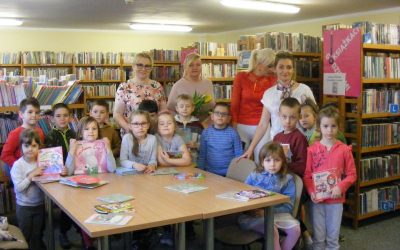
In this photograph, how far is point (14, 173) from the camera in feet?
10.7

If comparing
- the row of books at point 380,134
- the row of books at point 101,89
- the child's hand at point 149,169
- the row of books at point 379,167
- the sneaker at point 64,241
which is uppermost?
the row of books at point 101,89

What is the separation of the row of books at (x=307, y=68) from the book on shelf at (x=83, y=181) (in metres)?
3.56

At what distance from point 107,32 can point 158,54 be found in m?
3.11

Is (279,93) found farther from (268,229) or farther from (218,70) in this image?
(218,70)

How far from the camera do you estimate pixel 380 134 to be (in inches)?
186

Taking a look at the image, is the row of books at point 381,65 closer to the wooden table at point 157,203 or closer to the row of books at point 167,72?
the wooden table at point 157,203

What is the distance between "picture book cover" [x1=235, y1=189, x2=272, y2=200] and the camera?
8.77 feet

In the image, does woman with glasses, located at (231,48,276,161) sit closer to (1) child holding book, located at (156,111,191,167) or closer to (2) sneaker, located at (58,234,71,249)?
(1) child holding book, located at (156,111,191,167)

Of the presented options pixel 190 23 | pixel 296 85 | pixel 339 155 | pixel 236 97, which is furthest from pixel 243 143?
pixel 190 23

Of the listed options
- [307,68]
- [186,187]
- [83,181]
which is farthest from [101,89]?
[186,187]

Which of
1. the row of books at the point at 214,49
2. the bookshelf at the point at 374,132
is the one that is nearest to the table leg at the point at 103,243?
the bookshelf at the point at 374,132

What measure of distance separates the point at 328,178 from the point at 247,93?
1185 millimetres

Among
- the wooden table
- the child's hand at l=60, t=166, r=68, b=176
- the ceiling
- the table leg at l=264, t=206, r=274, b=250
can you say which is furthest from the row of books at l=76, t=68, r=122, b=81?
the table leg at l=264, t=206, r=274, b=250

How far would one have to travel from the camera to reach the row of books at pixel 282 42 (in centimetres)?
589
